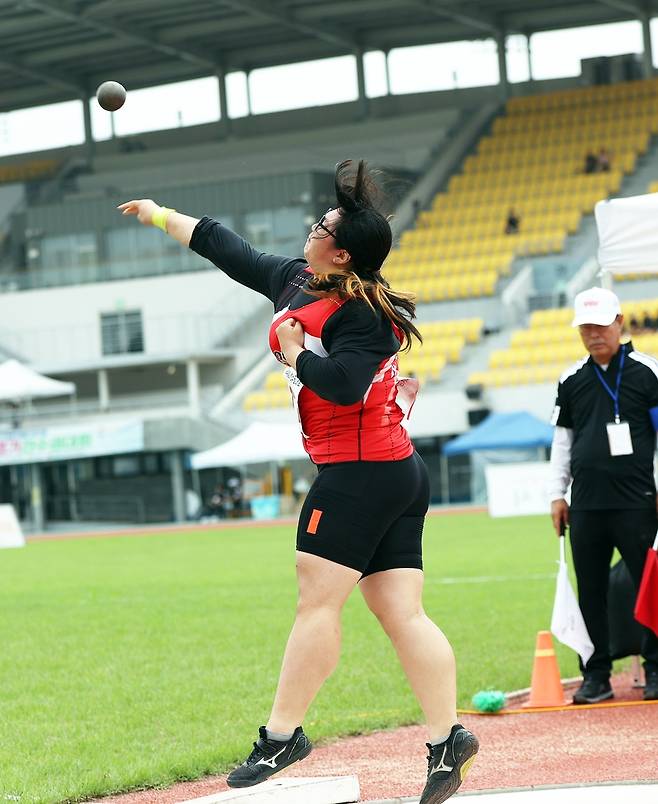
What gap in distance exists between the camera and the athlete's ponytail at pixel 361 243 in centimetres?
504

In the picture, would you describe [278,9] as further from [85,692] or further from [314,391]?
[314,391]

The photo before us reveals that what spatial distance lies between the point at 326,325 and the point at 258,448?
96.4 feet

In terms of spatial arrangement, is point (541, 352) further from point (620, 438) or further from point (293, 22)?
point (620, 438)

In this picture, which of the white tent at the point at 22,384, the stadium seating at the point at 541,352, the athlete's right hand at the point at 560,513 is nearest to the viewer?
the athlete's right hand at the point at 560,513

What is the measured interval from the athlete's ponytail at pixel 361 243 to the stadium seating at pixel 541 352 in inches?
1205

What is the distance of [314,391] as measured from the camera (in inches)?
193

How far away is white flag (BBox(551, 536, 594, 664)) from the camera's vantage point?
791 cm

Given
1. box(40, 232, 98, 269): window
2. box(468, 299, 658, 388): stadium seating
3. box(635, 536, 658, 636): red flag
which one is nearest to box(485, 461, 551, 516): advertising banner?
box(468, 299, 658, 388): stadium seating

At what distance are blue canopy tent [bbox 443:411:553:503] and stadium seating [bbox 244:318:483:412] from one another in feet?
10.7

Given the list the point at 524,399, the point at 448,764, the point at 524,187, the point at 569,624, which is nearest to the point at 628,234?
the point at 569,624

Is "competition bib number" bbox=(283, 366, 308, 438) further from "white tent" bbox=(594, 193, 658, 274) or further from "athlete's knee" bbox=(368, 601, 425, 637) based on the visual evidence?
"white tent" bbox=(594, 193, 658, 274)

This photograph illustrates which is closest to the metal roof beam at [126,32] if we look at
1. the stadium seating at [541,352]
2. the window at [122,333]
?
the window at [122,333]

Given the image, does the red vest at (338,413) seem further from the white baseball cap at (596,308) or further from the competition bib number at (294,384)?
the white baseball cap at (596,308)

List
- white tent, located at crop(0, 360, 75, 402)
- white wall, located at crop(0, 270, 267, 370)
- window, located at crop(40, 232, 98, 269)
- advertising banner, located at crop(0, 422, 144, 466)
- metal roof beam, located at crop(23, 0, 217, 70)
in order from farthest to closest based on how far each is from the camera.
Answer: window, located at crop(40, 232, 98, 269) → white wall, located at crop(0, 270, 267, 370) → metal roof beam, located at crop(23, 0, 217, 70) → advertising banner, located at crop(0, 422, 144, 466) → white tent, located at crop(0, 360, 75, 402)
